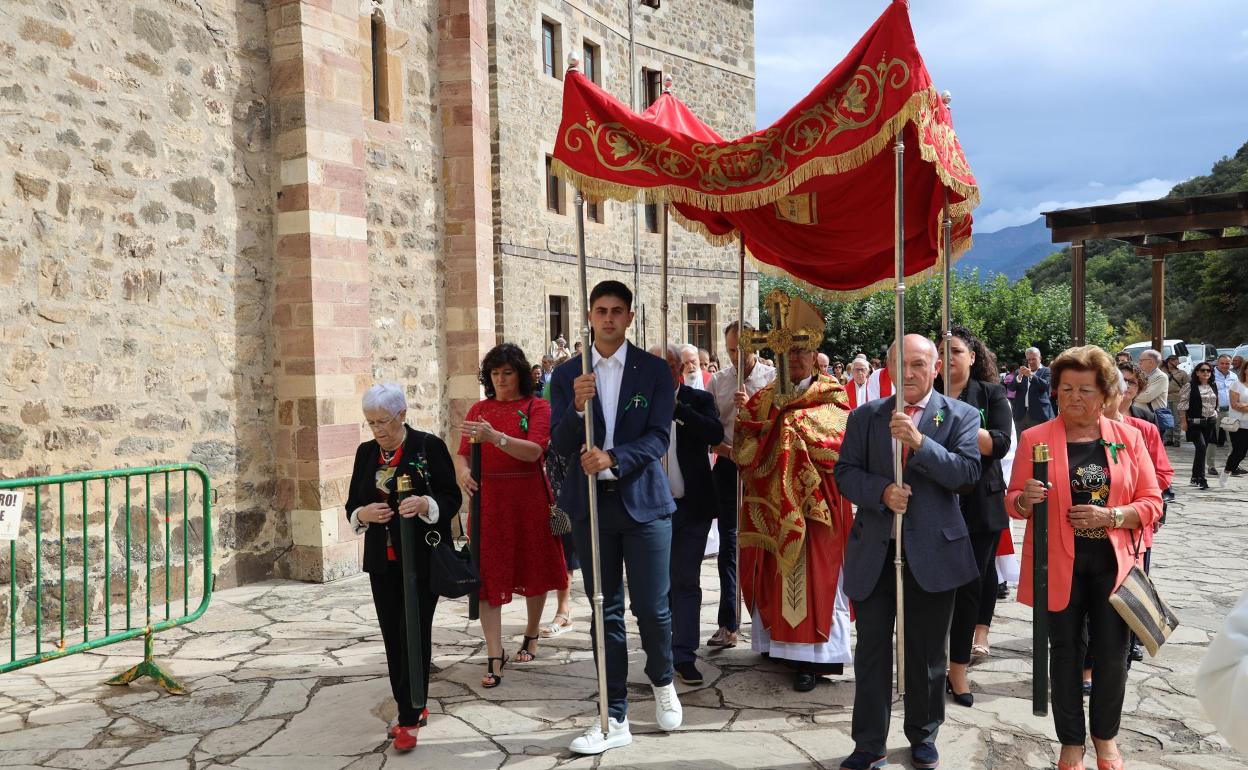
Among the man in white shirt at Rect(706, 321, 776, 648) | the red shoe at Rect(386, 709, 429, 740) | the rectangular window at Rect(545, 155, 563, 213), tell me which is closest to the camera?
the red shoe at Rect(386, 709, 429, 740)

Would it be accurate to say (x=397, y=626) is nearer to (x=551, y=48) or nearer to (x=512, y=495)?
(x=512, y=495)

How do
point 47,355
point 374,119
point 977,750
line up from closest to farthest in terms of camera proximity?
point 977,750, point 47,355, point 374,119

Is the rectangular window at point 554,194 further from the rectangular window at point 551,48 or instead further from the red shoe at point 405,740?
the red shoe at point 405,740

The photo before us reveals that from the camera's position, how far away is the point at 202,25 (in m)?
7.19

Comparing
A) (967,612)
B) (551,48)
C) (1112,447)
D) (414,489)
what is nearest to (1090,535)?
(1112,447)

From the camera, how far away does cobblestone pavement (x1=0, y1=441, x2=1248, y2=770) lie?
3967mm

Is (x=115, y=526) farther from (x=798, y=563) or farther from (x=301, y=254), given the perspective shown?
(x=798, y=563)

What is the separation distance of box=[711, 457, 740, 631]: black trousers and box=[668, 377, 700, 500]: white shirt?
1.73ft

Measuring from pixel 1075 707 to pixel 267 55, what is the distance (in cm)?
739

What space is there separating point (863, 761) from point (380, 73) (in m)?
7.99

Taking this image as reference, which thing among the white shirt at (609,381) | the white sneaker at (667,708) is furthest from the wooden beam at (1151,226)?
the white sneaker at (667,708)

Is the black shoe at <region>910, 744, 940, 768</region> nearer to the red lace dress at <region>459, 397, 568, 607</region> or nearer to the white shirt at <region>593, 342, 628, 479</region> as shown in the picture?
the white shirt at <region>593, 342, 628, 479</region>

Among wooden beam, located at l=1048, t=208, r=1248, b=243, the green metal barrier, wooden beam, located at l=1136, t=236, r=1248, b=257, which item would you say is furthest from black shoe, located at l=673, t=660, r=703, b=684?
wooden beam, located at l=1136, t=236, r=1248, b=257

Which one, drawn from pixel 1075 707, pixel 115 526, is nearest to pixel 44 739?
pixel 115 526
